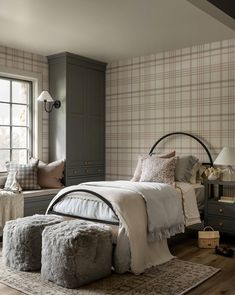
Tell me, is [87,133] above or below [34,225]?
above

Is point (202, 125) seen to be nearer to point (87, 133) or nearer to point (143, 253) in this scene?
point (87, 133)

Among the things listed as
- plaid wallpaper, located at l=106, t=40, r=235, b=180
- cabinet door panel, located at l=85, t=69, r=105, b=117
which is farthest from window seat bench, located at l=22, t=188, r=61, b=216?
cabinet door panel, located at l=85, t=69, r=105, b=117

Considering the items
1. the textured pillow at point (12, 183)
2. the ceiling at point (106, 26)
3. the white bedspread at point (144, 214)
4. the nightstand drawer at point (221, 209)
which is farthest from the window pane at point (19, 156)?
the nightstand drawer at point (221, 209)

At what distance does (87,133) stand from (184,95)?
166cm

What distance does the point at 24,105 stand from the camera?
5547 mm

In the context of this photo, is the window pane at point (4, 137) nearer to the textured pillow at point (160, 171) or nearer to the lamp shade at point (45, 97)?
the lamp shade at point (45, 97)

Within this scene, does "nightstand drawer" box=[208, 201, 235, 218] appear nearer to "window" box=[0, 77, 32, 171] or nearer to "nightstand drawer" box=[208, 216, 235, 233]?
"nightstand drawer" box=[208, 216, 235, 233]

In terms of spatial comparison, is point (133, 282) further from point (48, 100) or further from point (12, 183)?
point (48, 100)

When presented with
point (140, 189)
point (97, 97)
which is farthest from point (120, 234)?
point (97, 97)

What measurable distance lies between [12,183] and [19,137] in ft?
3.39

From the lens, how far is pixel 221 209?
4.41m

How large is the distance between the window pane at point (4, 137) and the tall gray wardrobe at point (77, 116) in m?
0.66

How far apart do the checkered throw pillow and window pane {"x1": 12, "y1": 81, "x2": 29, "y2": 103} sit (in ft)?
3.45

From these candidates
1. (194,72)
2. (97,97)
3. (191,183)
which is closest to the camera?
(191,183)
